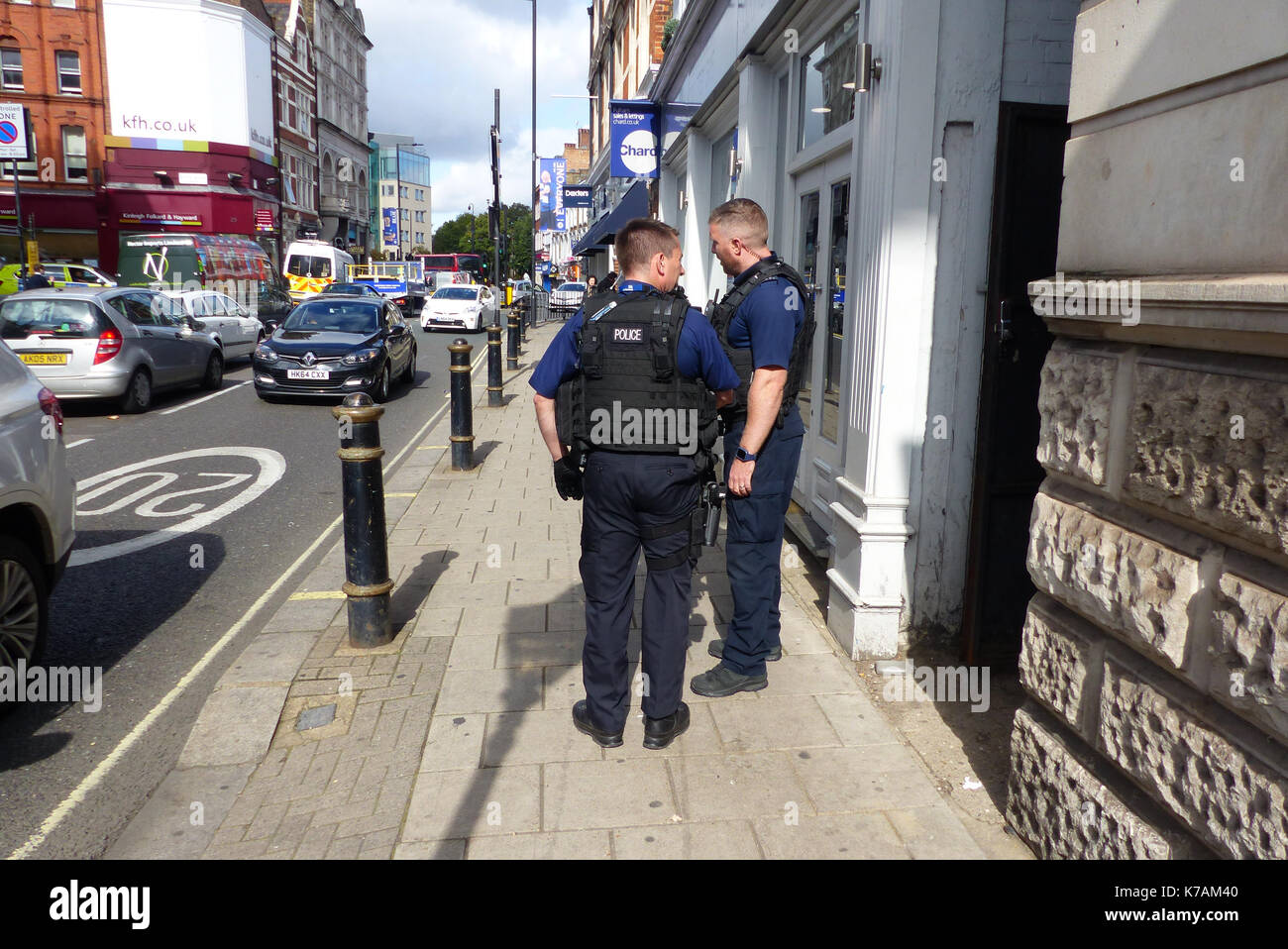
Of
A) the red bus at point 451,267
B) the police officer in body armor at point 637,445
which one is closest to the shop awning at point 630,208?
the police officer in body armor at point 637,445

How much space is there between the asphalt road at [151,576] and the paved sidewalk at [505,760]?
8.6 inches

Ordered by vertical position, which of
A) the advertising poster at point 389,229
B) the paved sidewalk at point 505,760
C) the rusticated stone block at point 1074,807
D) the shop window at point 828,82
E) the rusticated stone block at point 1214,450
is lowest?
the paved sidewalk at point 505,760

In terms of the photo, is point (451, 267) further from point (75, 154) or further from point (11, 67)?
point (11, 67)

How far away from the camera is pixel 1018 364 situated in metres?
4.07

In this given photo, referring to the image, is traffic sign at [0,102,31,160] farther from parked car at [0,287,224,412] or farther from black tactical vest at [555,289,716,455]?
black tactical vest at [555,289,716,455]

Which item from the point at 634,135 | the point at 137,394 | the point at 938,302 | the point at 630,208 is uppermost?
the point at 634,135

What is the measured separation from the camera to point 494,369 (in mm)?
14141

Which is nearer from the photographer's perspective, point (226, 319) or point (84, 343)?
point (84, 343)

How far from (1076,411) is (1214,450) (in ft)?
1.93

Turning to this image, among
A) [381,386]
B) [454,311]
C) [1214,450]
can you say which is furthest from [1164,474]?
[454,311]

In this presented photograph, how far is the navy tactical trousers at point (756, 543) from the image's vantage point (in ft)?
13.1

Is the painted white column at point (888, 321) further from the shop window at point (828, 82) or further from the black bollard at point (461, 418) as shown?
the black bollard at point (461, 418)

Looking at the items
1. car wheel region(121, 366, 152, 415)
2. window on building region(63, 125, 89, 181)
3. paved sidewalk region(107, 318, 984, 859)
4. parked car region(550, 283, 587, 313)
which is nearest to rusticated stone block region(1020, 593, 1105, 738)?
paved sidewalk region(107, 318, 984, 859)
